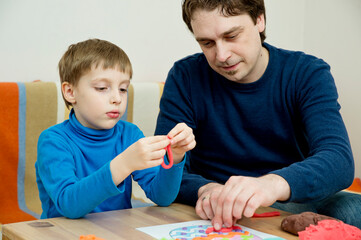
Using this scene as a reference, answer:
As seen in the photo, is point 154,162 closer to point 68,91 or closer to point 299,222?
point 299,222

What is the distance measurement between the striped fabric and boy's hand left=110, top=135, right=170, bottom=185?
2.84ft

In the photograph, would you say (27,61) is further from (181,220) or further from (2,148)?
(181,220)

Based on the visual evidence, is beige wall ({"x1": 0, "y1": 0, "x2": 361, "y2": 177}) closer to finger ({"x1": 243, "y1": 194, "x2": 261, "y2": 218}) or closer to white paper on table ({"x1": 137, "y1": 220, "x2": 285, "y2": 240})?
white paper on table ({"x1": 137, "y1": 220, "x2": 285, "y2": 240})

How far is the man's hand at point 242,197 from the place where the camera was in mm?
965

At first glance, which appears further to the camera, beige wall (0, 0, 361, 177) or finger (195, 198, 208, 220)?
beige wall (0, 0, 361, 177)

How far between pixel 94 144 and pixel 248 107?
1.61ft

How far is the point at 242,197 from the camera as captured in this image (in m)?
0.96

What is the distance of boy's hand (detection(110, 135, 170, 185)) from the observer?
99 centimetres

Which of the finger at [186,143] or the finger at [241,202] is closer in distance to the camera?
the finger at [241,202]

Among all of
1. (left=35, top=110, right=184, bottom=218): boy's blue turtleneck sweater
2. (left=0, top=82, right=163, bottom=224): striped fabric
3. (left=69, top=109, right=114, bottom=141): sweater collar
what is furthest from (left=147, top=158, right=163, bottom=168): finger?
(left=0, top=82, right=163, bottom=224): striped fabric

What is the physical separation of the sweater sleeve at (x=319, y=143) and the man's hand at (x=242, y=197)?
Result: 38 mm

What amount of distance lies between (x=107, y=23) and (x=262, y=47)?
1036 millimetres

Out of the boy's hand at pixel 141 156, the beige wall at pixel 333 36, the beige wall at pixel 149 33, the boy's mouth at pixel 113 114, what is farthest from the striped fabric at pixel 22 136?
the beige wall at pixel 333 36

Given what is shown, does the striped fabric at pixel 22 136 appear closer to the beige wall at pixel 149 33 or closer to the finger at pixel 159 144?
the beige wall at pixel 149 33
